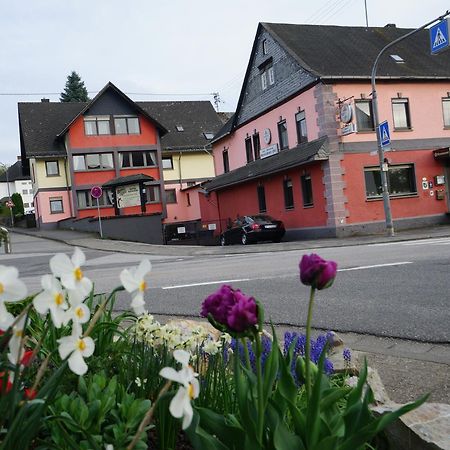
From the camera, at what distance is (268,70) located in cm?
3070

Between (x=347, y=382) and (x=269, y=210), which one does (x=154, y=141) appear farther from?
(x=347, y=382)

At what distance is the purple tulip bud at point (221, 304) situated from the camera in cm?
142

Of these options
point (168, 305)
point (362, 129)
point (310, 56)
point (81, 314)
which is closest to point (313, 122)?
point (362, 129)

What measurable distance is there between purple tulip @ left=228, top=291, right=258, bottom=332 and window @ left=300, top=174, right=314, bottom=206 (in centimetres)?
2482

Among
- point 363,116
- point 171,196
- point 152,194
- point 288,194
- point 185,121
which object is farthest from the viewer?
point 185,121

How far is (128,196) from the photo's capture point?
35500mm

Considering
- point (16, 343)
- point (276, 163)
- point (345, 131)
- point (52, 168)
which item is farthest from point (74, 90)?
point (16, 343)

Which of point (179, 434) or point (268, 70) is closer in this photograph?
point (179, 434)

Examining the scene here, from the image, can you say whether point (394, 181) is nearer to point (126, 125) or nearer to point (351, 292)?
point (351, 292)

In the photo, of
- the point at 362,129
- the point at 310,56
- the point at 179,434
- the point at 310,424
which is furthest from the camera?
the point at 310,56

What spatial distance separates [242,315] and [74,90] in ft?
258

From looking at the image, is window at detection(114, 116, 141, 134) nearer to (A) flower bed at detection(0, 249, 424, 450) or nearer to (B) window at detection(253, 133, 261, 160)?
(B) window at detection(253, 133, 261, 160)

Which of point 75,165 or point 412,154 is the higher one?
point 75,165

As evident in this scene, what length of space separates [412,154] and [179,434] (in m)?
25.5
